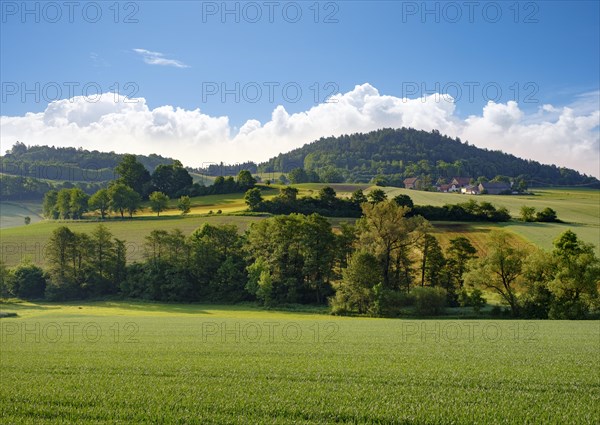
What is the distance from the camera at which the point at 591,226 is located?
8600cm

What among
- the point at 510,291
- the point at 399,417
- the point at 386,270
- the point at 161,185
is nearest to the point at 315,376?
the point at 399,417

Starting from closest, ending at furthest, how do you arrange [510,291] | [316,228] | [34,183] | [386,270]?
[510,291] → [386,270] → [316,228] → [34,183]

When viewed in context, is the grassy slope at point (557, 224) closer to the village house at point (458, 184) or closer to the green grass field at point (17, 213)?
the village house at point (458, 184)

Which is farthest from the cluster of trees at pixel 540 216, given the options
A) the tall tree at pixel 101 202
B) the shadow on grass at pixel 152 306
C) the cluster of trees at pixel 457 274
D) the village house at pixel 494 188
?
the tall tree at pixel 101 202

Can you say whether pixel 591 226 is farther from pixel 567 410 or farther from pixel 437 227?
pixel 567 410

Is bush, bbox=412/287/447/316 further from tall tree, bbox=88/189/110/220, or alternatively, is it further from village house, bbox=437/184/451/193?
village house, bbox=437/184/451/193

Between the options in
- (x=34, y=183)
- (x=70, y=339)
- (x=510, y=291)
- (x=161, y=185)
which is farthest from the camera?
(x=34, y=183)

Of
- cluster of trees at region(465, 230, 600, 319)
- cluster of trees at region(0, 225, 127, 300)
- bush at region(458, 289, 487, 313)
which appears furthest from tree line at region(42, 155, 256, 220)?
cluster of trees at region(465, 230, 600, 319)

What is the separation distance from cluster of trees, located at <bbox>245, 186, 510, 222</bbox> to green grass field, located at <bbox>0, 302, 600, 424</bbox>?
6799 cm

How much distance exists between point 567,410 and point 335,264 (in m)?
50.8

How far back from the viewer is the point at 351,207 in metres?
96.9

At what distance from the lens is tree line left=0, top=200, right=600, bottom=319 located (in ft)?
156

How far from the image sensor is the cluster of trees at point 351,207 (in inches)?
3664

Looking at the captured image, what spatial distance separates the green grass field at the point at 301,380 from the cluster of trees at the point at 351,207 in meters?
68.0
